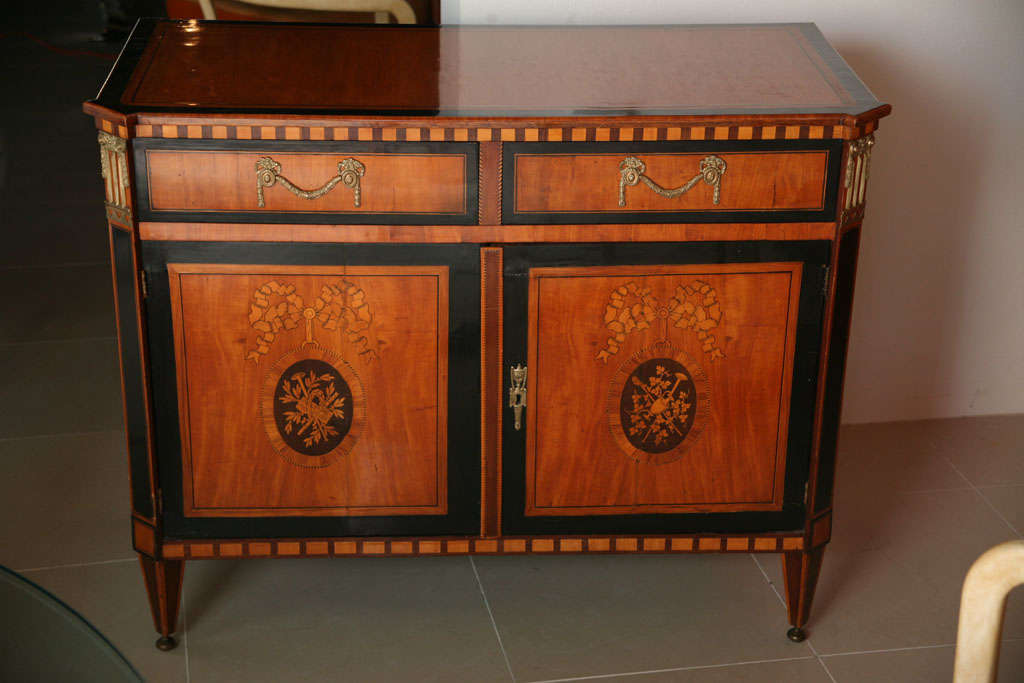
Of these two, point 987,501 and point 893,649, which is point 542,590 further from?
point 987,501

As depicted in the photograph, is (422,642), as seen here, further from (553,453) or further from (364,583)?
(553,453)

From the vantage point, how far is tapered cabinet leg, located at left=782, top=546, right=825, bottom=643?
2.30 metres

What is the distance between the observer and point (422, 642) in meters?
2.31

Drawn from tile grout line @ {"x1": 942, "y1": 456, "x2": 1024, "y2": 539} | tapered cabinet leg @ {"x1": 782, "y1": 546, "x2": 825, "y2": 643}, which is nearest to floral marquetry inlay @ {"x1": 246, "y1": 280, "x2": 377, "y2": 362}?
tapered cabinet leg @ {"x1": 782, "y1": 546, "x2": 825, "y2": 643}

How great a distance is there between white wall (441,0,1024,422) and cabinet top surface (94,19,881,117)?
0.75 feet

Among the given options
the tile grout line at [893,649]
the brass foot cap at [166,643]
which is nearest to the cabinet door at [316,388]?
the brass foot cap at [166,643]

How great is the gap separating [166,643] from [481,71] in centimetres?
121

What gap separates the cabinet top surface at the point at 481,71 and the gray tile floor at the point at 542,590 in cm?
101

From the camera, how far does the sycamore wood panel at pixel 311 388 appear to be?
80.1 inches

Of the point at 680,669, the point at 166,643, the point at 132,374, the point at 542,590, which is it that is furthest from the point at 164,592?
the point at 680,669

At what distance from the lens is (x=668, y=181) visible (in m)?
1.99

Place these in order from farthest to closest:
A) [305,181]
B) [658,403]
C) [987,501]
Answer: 1. [987,501]
2. [658,403]
3. [305,181]

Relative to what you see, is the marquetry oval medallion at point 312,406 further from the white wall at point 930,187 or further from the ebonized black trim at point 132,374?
the white wall at point 930,187

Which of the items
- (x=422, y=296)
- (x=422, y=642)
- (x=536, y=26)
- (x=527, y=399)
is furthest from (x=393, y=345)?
(x=536, y=26)
